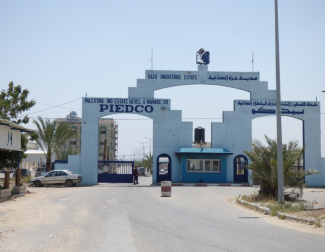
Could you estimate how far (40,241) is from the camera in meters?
8.84

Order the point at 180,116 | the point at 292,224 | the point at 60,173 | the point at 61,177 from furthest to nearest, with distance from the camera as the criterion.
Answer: the point at 180,116 → the point at 60,173 → the point at 61,177 → the point at 292,224

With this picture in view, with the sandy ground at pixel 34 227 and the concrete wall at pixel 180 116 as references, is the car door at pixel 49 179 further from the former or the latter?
the sandy ground at pixel 34 227

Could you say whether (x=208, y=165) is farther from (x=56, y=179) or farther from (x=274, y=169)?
(x=274, y=169)

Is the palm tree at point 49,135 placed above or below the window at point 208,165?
above

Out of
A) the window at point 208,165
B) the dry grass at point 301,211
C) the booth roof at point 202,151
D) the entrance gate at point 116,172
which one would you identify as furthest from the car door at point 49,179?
the dry grass at point 301,211

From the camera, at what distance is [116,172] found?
34.6 metres

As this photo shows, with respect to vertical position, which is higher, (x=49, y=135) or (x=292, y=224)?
(x=49, y=135)

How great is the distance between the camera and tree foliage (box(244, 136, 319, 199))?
17.3 metres

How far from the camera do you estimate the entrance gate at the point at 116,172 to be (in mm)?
34188

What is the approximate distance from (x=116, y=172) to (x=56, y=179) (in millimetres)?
6166

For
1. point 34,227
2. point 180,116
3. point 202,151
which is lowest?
point 34,227

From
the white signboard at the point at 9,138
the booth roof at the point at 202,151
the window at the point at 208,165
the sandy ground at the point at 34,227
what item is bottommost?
the sandy ground at the point at 34,227

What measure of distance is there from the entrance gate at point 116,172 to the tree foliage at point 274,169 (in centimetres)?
1754

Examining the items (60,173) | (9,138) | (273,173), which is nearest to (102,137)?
(60,173)
